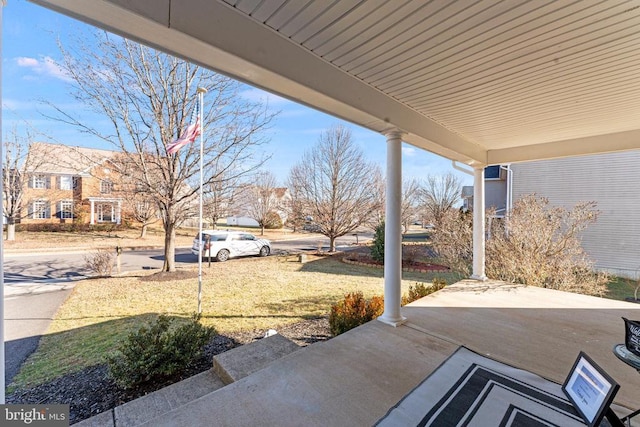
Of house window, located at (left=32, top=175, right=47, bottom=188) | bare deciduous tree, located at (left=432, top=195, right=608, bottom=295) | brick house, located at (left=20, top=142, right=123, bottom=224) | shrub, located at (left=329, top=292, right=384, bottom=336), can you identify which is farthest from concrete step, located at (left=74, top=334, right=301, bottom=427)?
house window, located at (left=32, top=175, right=47, bottom=188)

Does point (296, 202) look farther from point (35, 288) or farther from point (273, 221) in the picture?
point (35, 288)

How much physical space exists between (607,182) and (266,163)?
10481mm

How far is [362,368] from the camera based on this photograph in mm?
2361

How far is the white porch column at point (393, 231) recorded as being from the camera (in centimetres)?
328

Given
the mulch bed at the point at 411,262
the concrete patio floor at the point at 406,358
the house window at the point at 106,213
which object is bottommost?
the mulch bed at the point at 411,262

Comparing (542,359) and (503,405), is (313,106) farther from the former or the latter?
(542,359)

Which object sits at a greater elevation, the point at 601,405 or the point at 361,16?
the point at 361,16

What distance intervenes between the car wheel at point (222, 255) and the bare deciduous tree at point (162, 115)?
9.27ft

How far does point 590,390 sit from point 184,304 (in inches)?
225

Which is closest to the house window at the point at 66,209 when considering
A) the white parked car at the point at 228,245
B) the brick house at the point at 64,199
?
the brick house at the point at 64,199

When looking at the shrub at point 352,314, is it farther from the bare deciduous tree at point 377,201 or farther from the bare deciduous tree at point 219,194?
the bare deciduous tree at point 377,201

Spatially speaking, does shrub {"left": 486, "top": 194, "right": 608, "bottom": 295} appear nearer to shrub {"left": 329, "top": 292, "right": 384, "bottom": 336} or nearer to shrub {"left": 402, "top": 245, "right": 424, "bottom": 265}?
shrub {"left": 329, "top": 292, "right": 384, "bottom": 336}

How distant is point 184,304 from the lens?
5.33m

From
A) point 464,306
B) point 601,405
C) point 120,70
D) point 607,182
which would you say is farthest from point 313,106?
point 607,182
